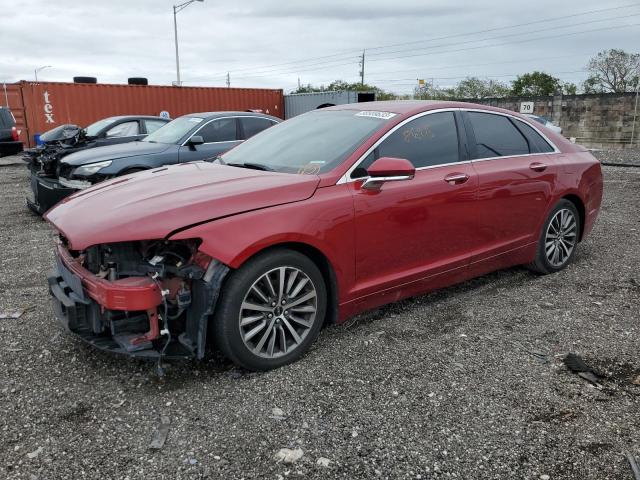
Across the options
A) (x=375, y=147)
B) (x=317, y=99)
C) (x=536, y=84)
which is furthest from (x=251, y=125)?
(x=536, y=84)

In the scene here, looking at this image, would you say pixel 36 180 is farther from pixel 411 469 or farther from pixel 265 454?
pixel 411 469

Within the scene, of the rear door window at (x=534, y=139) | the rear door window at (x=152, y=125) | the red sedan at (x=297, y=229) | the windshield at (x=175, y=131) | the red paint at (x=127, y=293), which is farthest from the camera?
the rear door window at (x=152, y=125)

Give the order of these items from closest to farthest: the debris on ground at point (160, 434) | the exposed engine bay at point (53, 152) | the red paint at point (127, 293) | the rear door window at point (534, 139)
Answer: the debris on ground at point (160, 434)
the red paint at point (127, 293)
the rear door window at point (534, 139)
the exposed engine bay at point (53, 152)

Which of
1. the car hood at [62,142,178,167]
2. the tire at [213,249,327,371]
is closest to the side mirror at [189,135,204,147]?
the car hood at [62,142,178,167]

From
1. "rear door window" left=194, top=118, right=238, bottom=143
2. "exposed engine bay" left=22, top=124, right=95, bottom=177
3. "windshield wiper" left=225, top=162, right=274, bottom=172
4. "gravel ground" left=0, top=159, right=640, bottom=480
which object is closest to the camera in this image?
"gravel ground" left=0, top=159, right=640, bottom=480

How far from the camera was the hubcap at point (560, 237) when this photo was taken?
197 inches

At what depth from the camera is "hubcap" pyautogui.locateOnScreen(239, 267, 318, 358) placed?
3121 millimetres

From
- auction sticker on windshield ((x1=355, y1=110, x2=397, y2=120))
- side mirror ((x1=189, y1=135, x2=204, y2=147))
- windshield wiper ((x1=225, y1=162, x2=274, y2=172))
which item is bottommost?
windshield wiper ((x1=225, y1=162, x2=274, y2=172))

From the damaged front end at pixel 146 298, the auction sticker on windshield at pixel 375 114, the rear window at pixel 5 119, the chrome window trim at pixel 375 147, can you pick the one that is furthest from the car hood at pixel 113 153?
the rear window at pixel 5 119

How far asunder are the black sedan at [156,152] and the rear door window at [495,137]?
4161 millimetres

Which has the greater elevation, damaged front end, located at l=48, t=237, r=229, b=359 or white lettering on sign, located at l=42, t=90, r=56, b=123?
white lettering on sign, located at l=42, t=90, r=56, b=123

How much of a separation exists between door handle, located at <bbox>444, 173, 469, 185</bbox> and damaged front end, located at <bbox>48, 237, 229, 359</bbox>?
6.25ft

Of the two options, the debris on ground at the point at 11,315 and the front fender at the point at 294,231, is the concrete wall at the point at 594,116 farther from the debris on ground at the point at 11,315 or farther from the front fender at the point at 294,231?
the debris on ground at the point at 11,315

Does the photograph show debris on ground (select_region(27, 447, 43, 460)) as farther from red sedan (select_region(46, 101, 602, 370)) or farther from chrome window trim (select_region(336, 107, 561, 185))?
chrome window trim (select_region(336, 107, 561, 185))
